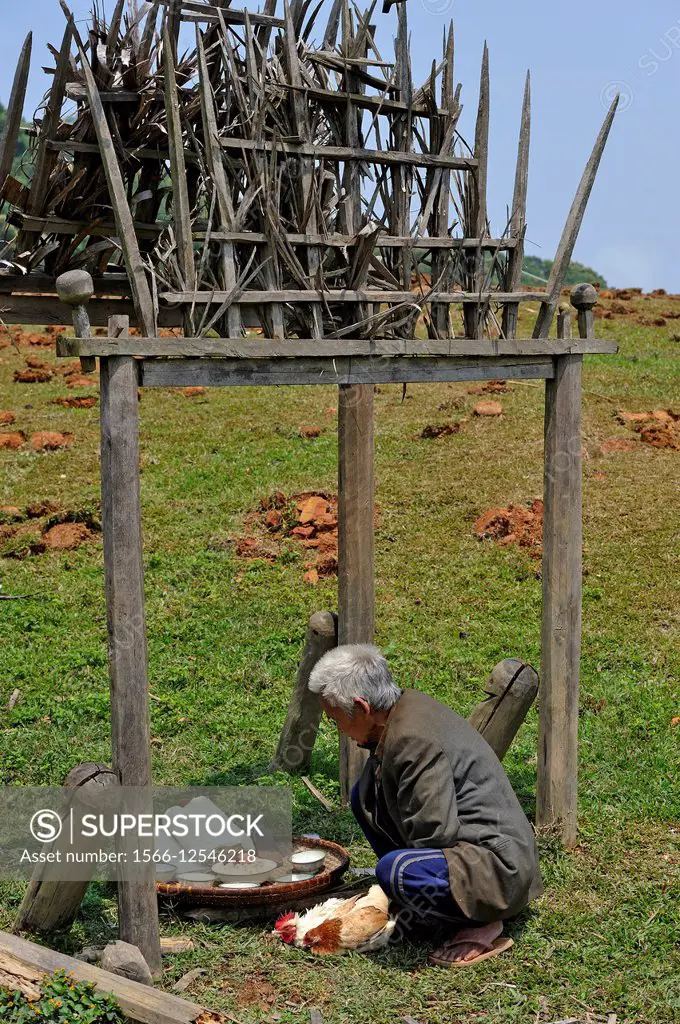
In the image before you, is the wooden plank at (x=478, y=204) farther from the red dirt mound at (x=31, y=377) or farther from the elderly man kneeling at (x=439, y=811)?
the red dirt mound at (x=31, y=377)

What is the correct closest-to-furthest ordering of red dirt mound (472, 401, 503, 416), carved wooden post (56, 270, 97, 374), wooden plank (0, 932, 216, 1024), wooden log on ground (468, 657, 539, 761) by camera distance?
wooden plank (0, 932, 216, 1024) → carved wooden post (56, 270, 97, 374) → wooden log on ground (468, 657, 539, 761) → red dirt mound (472, 401, 503, 416)

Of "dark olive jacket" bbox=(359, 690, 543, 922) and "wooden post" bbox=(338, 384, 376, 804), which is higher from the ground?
"wooden post" bbox=(338, 384, 376, 804)

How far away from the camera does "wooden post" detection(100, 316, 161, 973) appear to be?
4.14 meters

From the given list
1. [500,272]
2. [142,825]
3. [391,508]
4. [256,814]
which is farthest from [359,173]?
[391,508]

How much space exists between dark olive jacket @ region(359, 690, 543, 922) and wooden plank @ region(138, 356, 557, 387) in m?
1.42

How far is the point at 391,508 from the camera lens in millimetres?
11273

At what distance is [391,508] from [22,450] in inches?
190

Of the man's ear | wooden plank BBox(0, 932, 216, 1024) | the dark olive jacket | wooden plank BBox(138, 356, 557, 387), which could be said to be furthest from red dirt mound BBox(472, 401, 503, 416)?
wooden plank BBox(0, 932, 216, 1024)

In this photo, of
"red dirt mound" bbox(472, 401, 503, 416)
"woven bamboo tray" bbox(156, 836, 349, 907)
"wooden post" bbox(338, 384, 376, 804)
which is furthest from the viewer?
"red dirt mound" bbox(472, 401, 503, 416)

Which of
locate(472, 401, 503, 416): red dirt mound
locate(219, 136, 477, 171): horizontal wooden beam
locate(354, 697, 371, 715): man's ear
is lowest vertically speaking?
locate(354, 697, 371, 715): man's ear

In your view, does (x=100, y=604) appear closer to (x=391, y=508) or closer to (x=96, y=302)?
(x=391, y=508)

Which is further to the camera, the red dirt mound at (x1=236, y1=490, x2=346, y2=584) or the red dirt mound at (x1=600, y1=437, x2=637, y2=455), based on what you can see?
the red dirt mound at (x1=600, y1=437, x2=637, y2=455)

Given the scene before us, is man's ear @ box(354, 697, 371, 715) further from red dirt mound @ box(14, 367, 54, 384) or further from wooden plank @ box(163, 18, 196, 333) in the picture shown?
red dirt mound @ box(14, 367, 54, 384)

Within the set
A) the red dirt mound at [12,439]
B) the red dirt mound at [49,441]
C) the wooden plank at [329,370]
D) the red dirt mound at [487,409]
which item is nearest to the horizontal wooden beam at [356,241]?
the wooden plank at [329,370]
